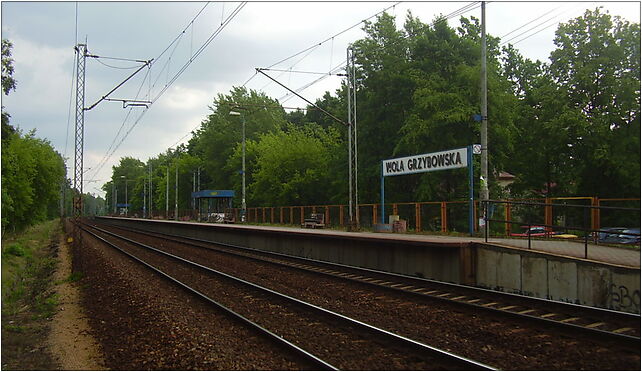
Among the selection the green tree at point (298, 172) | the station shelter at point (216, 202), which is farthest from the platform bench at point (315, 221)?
the station shelter at point (216, 202)

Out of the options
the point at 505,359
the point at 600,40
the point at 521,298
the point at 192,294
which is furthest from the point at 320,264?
the point at 600,40

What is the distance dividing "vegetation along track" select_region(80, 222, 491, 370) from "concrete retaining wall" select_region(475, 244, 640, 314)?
A: 4538 mm

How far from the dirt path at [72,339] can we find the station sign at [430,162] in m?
13.7

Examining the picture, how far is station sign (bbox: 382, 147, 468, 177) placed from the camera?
68.5 feet

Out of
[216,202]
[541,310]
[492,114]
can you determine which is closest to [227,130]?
[216,202]

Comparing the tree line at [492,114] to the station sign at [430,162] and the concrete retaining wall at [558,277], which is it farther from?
the concrete retaining wall at [558,277]

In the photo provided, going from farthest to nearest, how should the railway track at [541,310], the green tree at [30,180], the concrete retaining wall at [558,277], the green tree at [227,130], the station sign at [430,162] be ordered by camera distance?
1. the green tree at [227,130]
2. the green tree at [30,180]
3. the station sign at [430,162]
4. the concrete retaining wall at [558,277]
5. the railway track at [541,310]

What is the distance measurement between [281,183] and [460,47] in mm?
19721

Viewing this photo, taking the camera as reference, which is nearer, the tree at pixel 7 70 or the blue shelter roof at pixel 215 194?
the tree at pixel 7 70

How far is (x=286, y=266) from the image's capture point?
1852 cm

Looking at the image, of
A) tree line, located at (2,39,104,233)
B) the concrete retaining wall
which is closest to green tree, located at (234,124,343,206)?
tree line, located at (2,39,104,233)

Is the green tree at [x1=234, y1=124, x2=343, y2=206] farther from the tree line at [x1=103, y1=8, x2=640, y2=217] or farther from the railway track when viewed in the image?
the railway track

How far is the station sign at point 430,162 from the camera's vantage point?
822 inches

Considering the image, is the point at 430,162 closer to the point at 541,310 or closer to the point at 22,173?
the point at 541,310
